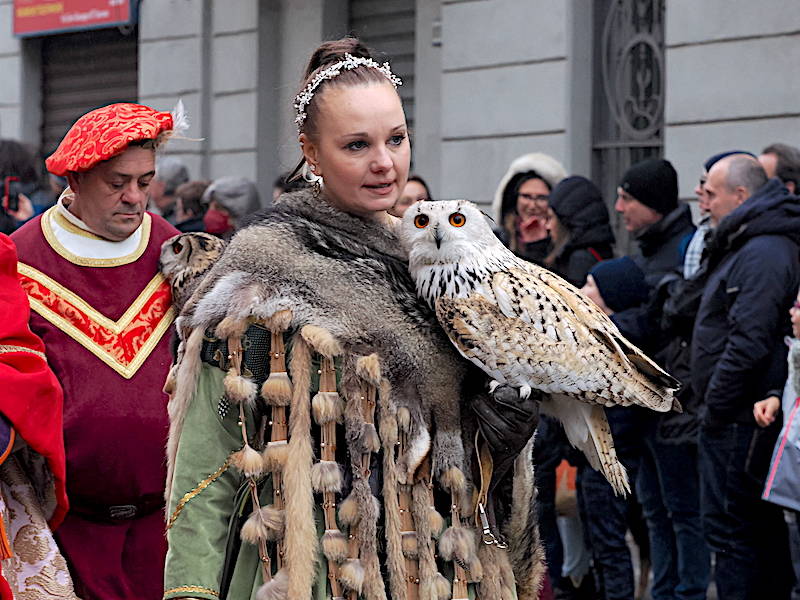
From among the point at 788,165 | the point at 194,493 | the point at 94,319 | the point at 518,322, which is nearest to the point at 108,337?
the point at 94,319

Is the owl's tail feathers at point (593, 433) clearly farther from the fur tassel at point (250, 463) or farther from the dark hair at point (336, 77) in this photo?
the dark hair at point (336, 77)

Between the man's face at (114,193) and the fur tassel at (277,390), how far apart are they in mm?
1466

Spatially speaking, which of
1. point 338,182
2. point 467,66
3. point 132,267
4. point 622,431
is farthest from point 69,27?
point 338,182

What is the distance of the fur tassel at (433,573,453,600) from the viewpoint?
2.68m

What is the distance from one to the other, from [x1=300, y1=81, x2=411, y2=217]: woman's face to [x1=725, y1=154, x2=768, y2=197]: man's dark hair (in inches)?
145

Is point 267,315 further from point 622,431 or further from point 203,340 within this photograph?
point 622,431

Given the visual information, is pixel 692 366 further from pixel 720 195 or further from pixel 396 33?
pixel 396 33

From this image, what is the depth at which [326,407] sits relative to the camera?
105 inches

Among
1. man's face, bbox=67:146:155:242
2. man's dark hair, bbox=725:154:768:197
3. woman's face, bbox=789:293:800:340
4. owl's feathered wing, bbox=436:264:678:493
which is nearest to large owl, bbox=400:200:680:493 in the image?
owl's feathered wing, bbox=436:264:678:493

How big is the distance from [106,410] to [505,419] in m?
1.54

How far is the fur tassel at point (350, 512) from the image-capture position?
8.75 feet

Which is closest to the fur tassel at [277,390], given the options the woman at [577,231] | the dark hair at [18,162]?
the woman at [577,231]

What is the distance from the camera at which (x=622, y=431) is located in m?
6.41

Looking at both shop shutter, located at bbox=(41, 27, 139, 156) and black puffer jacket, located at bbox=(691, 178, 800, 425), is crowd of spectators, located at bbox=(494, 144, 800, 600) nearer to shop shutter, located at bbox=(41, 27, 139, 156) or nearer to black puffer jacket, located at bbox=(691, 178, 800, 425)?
black puffer jacket, located at bbox=(691, 178, 800, 425)
